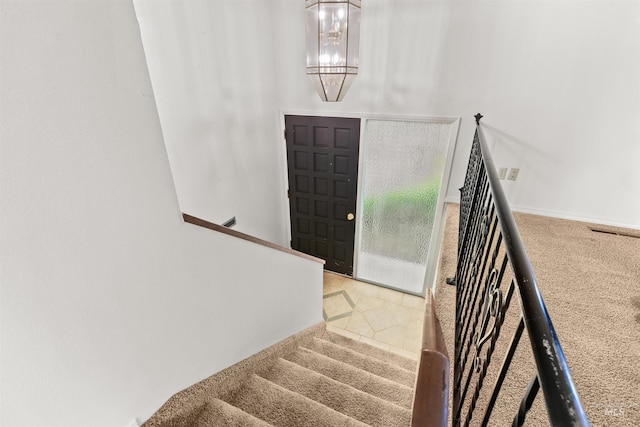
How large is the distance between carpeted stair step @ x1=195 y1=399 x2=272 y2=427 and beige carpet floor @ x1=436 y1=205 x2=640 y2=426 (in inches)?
37.9

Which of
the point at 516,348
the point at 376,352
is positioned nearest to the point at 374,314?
the point at 376,352

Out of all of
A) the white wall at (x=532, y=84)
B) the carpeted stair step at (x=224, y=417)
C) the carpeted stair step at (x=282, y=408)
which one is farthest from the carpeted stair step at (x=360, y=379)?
the white wall at (x=532, y=84)

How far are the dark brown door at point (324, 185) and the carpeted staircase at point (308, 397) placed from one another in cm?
201

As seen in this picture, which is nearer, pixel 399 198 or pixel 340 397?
pixel 340 397

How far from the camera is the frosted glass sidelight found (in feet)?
11.0

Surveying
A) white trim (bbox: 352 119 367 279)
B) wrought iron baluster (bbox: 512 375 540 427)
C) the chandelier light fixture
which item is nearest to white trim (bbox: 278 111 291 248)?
white trim (bbox: 352 119 367 279)

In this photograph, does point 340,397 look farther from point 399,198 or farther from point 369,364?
point 399,198

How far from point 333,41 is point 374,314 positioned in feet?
9.92

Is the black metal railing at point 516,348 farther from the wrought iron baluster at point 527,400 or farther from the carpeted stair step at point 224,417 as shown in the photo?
the carpeted stair step at point 224,417

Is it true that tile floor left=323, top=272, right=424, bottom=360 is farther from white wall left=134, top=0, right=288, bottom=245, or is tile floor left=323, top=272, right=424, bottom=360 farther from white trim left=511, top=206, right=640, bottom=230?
white trim left=511, top=206, right=640, bottom=230

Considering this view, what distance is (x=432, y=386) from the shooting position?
88 centimetres

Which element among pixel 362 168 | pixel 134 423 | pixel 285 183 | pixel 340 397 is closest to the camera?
pixel 134 423

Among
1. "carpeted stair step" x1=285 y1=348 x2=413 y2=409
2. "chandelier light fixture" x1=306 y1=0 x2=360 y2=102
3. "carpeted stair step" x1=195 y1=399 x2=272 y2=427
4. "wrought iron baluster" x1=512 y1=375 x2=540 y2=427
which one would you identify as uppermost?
"chandelier light fixture" x1=306 y1=0 x2=360 y2=102

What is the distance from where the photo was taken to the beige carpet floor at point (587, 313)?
3.53 feet
